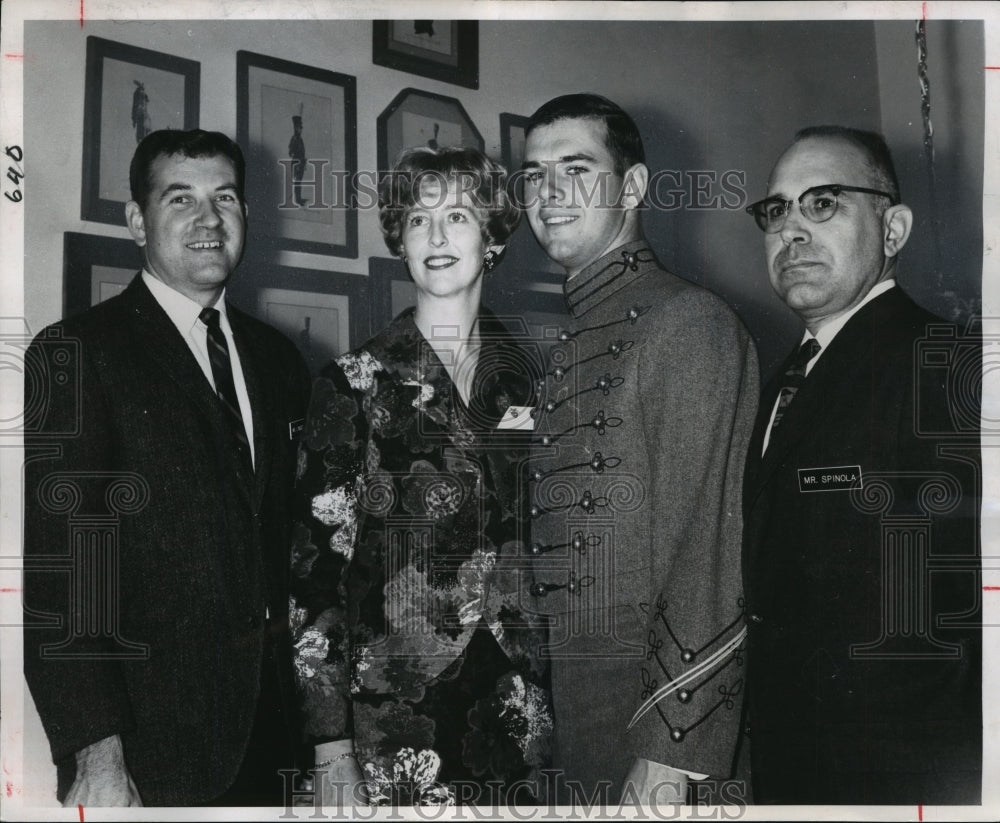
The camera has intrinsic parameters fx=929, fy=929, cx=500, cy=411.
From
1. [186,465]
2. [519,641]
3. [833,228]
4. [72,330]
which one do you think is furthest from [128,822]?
[833,228]

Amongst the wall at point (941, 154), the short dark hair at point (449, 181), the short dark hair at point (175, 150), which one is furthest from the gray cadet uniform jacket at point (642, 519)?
the short dark hair at point (175, 150)

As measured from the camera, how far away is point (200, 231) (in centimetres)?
204

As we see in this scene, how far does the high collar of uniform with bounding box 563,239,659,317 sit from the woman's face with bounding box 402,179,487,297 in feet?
0.72

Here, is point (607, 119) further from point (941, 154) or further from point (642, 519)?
point (642, 519)

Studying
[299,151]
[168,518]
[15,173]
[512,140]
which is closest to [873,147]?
[512,140]

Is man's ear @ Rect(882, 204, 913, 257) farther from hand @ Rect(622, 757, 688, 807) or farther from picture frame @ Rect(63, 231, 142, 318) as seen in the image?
picture frame @ Rect(63, 231, 142, 318)

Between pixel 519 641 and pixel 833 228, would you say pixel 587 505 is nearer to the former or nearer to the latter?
pixel 519 641

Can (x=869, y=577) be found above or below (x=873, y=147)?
below

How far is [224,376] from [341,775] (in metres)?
0.87

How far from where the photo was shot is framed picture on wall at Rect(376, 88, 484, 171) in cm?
208

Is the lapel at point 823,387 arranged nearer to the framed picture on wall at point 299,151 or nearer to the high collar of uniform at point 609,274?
the high collar of uniform at point 609,274

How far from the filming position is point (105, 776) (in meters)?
1.93

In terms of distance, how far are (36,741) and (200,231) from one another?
3.85ft

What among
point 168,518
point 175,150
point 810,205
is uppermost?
point 175,150
